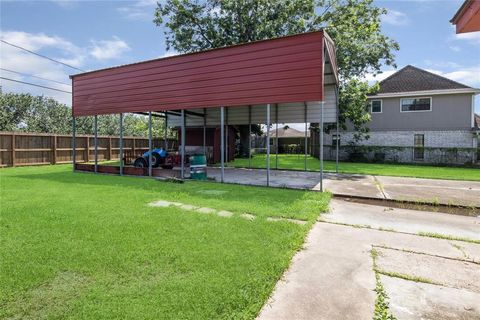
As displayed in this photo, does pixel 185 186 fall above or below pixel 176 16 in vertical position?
below

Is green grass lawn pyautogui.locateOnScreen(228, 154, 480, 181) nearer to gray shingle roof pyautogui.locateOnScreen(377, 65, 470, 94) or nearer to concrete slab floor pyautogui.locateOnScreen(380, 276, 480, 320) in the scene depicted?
gray shingle roof pyautogui.locateOnScreen(377, 65, 470, 94)

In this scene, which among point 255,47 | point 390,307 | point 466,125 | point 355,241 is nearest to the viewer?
point 390,307

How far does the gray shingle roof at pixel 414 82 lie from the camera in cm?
1853

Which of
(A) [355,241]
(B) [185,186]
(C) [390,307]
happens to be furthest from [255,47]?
(C) [390,307]

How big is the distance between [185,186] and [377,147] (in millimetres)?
15316

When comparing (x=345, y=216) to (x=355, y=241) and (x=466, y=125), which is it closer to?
(x=355, y=241)

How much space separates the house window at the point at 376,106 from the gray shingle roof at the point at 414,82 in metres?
0.71

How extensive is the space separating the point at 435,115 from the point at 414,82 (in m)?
2.89

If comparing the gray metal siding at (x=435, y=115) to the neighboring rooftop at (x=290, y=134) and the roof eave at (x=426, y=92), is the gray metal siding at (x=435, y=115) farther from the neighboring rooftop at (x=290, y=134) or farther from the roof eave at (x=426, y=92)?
the neighboring rooftop at (x=290, y=134)

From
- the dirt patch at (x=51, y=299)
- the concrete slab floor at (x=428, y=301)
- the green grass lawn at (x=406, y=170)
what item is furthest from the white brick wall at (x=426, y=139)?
the dirt patch at (x=51, y=299)

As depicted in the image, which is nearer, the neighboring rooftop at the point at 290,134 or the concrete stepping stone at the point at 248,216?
the concrete stepping stone at the point at 248,216

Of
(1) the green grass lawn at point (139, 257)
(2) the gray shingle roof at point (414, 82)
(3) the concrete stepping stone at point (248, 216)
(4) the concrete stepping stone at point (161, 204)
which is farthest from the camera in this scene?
(2) the gray shingle roof at point (414, 82)

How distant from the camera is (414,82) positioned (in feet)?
64.4

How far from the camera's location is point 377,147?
18.7m
